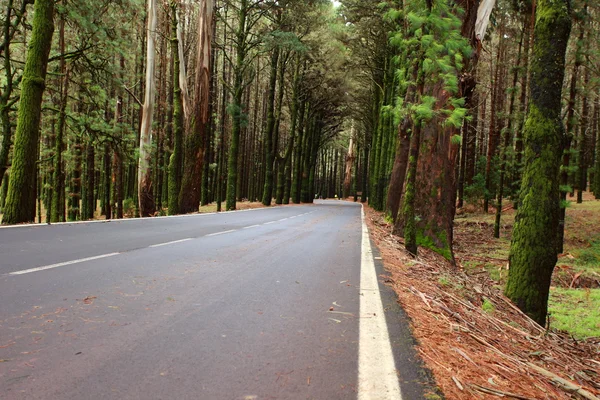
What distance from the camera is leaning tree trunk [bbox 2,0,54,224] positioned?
12055mm

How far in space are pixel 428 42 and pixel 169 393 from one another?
323 inches

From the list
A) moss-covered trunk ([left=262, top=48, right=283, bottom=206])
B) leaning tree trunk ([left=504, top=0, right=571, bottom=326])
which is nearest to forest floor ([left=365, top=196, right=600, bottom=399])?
leaning tree trunk ([left=504, top=0, right=571, bottom=326])

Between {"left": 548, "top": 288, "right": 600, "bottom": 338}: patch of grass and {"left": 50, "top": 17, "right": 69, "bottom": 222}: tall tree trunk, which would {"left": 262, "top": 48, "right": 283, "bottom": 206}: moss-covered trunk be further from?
{"left": 548, "top": 288, "right": 600, "bottom": 338}: patch of grass

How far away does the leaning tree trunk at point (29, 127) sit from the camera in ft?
39.5

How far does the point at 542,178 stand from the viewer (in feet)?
23.1

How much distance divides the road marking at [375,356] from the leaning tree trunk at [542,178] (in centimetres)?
353

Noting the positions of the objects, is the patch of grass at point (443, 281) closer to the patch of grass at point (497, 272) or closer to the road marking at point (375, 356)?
the road marking at point (375, 356)

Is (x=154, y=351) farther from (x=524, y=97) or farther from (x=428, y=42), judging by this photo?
(x=524, y=97)

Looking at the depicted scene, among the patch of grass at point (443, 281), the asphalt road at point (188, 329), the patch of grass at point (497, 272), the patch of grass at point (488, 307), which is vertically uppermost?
the asphalt road at point (188, 329)

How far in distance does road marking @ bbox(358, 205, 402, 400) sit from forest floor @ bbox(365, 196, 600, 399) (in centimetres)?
28

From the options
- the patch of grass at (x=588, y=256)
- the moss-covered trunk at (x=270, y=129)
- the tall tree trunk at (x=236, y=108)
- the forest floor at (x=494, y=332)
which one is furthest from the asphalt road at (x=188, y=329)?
the moss-covered trunk at (x=270, y=129)

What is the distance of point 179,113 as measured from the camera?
20203 millimetres

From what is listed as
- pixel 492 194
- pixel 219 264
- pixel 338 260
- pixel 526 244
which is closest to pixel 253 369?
pixel 219 264

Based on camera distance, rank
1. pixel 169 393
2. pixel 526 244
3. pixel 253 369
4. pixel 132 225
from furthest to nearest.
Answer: pixel 132 225
pixel 526 244
pixel 253 369
pixel 169 393
